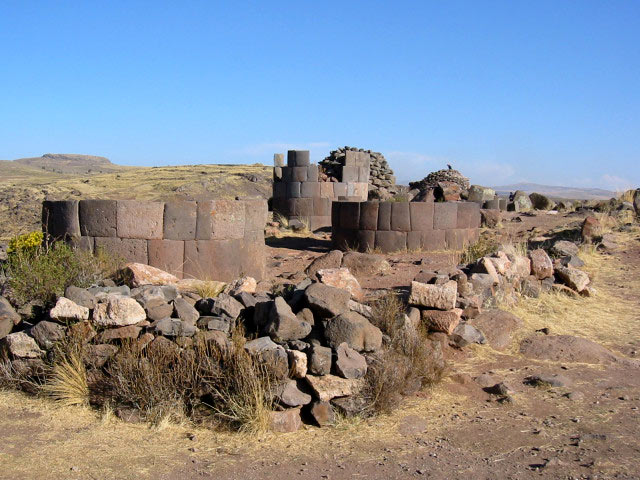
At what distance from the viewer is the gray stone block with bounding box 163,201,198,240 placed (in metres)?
8.23

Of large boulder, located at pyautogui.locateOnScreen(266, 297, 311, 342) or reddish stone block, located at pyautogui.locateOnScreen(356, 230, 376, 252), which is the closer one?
large boulder, located at pyautogui.locateOnScreen(266, 297, 311, 342)

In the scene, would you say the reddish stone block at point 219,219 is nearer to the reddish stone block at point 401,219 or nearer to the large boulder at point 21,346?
the large boulder at point 21,346

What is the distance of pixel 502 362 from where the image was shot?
6.60 meters

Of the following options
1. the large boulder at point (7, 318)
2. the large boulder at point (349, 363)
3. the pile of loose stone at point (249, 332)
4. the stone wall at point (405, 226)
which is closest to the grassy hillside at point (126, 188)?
the stone wall at point (405, 226)

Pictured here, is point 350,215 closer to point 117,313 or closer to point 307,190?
point 307,190

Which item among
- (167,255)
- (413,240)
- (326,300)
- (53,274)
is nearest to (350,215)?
(413,240)

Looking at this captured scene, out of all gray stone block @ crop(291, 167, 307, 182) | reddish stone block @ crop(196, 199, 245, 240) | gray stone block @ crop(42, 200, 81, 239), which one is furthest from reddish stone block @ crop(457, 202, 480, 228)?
gray stone block @ crop(42, 200, 81, 239)

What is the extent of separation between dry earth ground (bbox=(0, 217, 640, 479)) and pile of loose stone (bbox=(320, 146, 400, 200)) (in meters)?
16.8

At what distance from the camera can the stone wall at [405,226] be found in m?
13.1

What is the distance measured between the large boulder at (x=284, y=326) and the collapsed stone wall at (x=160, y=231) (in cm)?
304

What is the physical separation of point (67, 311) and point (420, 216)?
8908 millimetres

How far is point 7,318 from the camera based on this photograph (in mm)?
5750

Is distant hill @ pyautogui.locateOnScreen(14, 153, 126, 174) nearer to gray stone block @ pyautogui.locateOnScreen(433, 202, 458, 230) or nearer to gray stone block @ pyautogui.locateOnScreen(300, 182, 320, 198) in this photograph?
gray stone block @ pyautogui.locateOnScreen(300, 182, 320, 198)

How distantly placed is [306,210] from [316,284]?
562 inches
